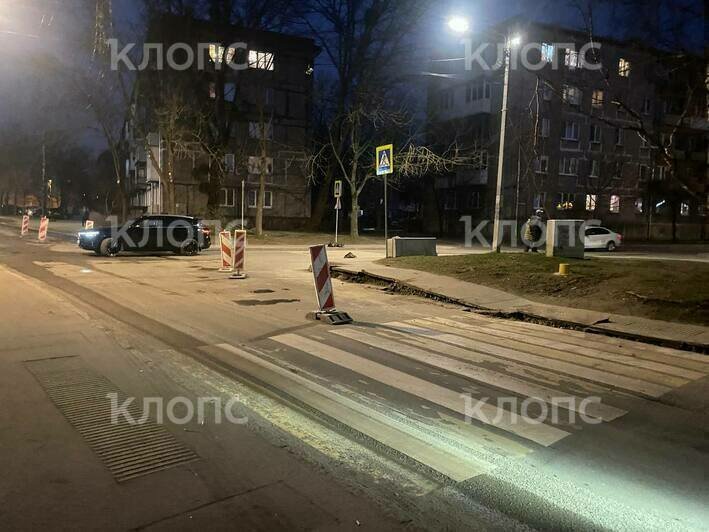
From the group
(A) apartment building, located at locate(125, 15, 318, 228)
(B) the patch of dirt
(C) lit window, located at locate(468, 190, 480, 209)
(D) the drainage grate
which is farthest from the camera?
(C) lit window, located at locate(468, 190, 480, 209)

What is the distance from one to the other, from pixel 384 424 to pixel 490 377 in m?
1.93

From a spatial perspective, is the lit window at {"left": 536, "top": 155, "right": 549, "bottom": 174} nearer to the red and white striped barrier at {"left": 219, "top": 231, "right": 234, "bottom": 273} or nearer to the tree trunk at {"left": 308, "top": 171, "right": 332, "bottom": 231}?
the tree trunk at {"left": 308, "top": 171, "right": 332, "bottom": 231}

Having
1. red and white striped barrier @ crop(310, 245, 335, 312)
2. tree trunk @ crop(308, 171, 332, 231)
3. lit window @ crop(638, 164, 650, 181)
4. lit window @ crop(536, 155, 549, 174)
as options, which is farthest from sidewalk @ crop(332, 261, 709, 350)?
lit window @ crop(638, 164, 650, 181)

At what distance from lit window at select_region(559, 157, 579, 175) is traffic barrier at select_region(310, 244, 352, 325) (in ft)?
137

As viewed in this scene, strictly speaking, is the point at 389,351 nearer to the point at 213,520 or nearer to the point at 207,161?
the point at 213,520

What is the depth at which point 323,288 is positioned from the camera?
9438 mm

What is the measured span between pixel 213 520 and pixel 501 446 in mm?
2296

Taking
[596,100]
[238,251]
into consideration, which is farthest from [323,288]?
[596,100]

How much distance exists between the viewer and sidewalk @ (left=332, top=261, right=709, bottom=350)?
28.1 feet

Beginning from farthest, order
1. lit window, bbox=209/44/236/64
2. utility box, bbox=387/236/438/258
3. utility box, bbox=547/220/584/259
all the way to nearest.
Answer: lit window, bbox=209/44/236/64, utility box, bbox=387/236/438/258, utility box, bbox=547/220/584/259

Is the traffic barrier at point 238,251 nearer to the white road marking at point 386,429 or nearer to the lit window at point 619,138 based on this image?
the white road marking at point 386,429

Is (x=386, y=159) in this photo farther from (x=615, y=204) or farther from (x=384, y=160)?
(x=615, y=204)

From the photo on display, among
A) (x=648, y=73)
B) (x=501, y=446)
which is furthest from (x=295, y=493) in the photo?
(x=648, y=73)

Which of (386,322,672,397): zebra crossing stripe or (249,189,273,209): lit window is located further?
(249,189,273,209): lit window
